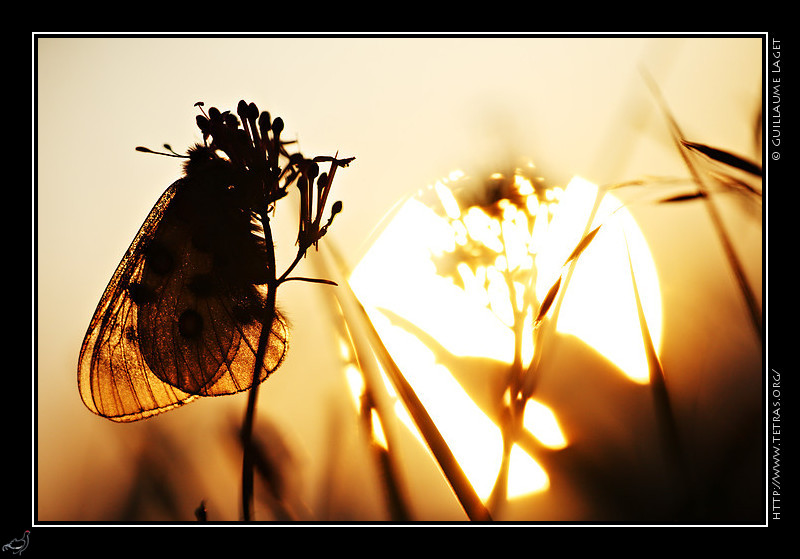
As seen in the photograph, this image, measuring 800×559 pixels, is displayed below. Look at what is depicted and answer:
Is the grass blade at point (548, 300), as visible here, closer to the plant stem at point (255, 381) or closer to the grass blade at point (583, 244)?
the grass blade at point (583, 244)

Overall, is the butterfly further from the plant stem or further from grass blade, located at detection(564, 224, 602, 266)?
grass blade, located at detection(564, 224, 602, 266)

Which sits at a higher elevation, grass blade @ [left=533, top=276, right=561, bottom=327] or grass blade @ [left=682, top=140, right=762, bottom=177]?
grass blade @ [left=682, top=140, right=762, bottom=177]

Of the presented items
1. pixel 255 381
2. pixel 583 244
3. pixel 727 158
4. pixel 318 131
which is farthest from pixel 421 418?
pixel 727 158
